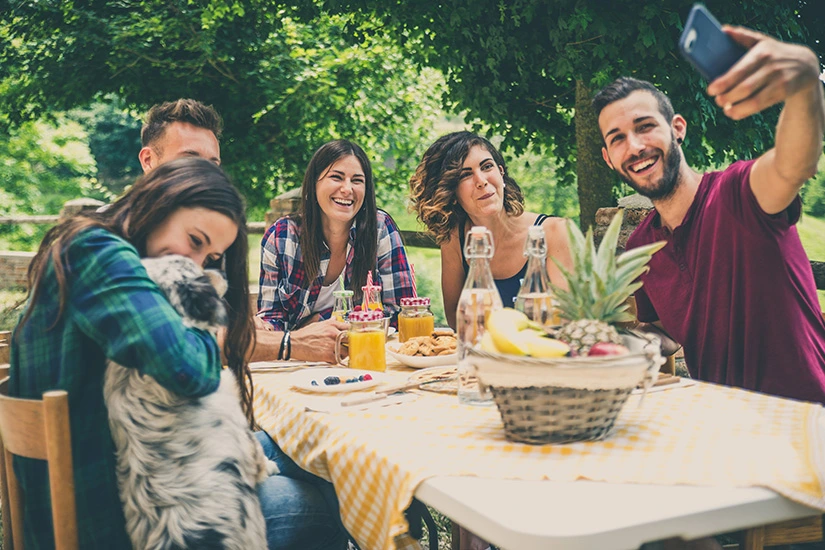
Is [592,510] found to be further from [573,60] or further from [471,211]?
[573,60]

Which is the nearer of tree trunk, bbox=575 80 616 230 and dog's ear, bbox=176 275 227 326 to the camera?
dog's ear, bbox=176 275 227 326

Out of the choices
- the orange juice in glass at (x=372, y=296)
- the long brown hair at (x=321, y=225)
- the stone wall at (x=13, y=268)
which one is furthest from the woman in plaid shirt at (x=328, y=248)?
the stone wall at (x=13, y=268)

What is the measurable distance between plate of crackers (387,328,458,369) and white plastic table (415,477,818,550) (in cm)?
94

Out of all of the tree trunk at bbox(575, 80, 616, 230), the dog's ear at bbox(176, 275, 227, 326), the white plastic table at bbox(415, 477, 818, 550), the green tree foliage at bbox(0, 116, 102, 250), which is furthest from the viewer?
the green tree foliage at bbox(0, 116, 102, 250)

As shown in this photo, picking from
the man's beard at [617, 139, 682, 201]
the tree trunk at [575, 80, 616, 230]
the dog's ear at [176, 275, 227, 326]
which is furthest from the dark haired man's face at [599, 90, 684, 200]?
the tree trunk at [575, 80, 616, 230]

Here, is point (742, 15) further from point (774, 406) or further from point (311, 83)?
point (311, 83)

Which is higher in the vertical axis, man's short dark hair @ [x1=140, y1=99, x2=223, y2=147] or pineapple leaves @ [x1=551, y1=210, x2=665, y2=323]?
man's short dark hair @ [x1=140, y1=99, x2=223, y2=147]

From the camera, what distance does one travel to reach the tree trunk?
187 inches

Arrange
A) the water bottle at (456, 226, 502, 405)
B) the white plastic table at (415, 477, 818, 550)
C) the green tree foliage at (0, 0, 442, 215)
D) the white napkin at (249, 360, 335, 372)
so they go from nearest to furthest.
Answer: the white plastic table at (415, 477, 818, 550) → the water bottle at (456, 226, 502, 405) → the white napkin at (249, 360, 335, 372) → the green tree foliage at (0, 0, 442, 215)

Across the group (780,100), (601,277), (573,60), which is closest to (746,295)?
(780,100)

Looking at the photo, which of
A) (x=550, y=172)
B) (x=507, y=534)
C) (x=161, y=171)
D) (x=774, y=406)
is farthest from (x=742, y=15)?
(x=550, y=172)

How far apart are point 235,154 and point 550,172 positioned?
1277cm

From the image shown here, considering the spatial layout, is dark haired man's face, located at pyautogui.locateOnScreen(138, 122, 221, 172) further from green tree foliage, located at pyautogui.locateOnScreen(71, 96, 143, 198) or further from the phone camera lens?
green tree foliage, located at pyautogui.locateOnScreen(71, 96, 143, 198)

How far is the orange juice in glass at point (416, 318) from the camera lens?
2.40 metres
